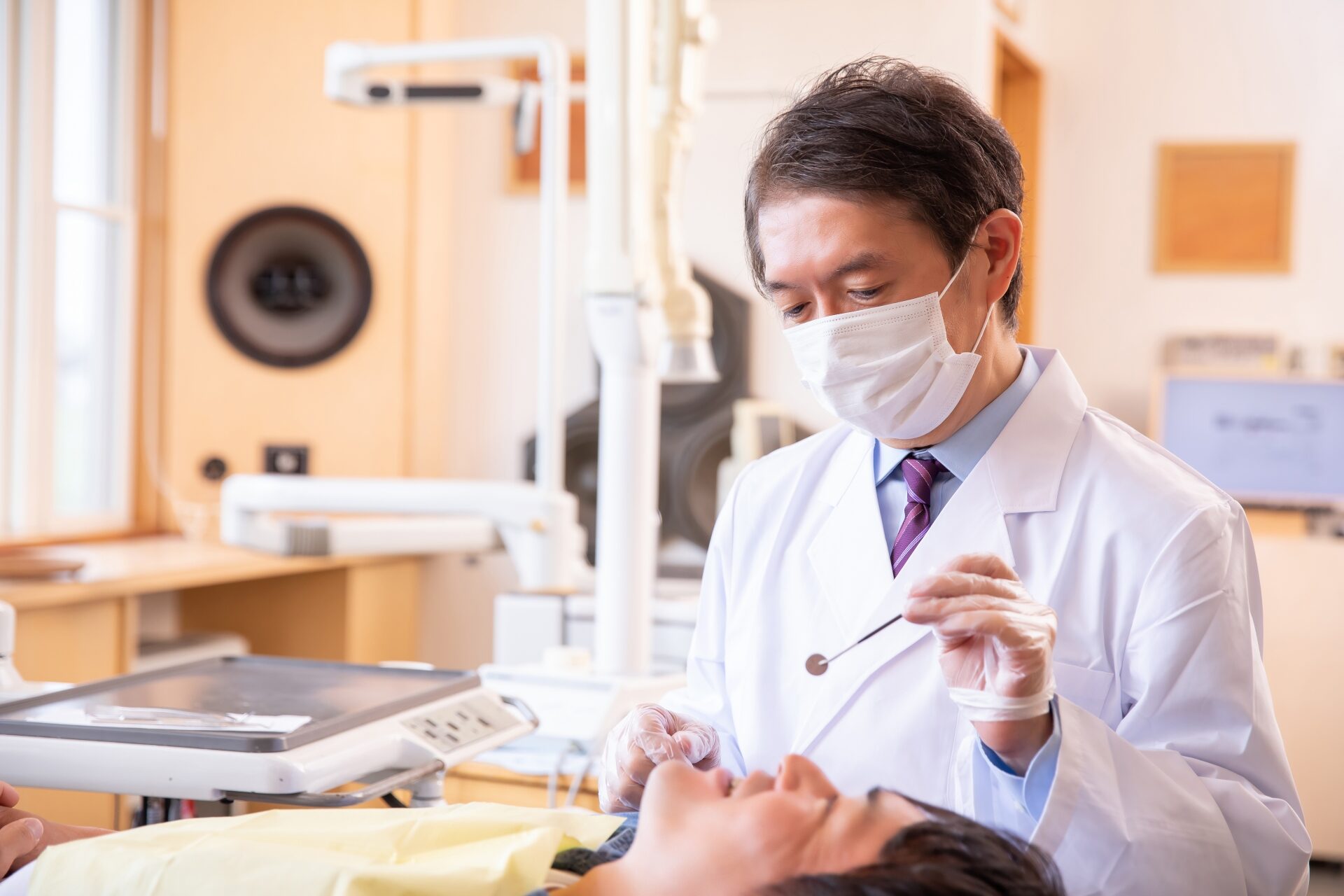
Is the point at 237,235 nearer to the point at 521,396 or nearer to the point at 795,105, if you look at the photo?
the point at 521,396

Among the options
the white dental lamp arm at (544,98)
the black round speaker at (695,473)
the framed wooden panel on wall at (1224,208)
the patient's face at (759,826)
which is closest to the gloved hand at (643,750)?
the patient's face at (759,826)

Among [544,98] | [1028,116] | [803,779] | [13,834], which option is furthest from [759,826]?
[1028,116]

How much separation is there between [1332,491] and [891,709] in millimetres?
3279

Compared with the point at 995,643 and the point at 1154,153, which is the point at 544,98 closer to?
the point at 995,643

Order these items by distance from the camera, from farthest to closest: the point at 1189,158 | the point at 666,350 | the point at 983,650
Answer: the point at 1189,158 < the point at 666,350 < the point at 983,650

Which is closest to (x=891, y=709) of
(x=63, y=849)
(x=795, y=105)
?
(x=795, y=105)

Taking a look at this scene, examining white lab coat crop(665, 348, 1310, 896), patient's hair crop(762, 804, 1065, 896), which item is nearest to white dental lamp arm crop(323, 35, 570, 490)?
white lab coat crop(665, 348, 1310, 896)

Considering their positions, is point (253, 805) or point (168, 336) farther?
point (168, 336)

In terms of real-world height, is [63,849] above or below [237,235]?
below

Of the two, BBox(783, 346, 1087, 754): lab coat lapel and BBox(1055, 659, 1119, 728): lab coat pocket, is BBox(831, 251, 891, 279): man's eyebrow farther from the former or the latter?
BBox(1055, 659, 1119, 728): lab coat pocket

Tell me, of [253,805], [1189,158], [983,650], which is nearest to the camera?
[983,650]

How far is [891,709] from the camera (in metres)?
1.14

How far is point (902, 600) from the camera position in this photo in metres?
1.18

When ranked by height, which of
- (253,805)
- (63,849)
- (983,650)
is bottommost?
(253,805)
